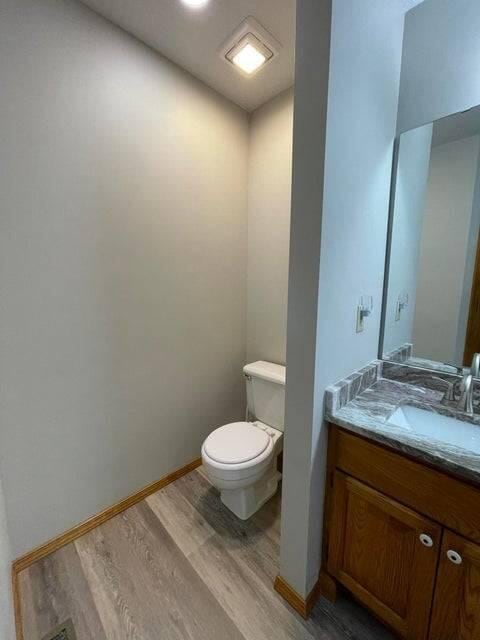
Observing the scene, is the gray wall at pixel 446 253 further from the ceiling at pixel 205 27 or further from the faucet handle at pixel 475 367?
the ceiling at pixel 205 27

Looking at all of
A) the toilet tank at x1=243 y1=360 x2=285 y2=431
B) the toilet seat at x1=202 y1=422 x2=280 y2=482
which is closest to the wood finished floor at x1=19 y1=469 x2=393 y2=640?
the toilet seat at x1=202 y1=422 x2=280 y2=482

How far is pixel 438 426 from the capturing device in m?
1.07

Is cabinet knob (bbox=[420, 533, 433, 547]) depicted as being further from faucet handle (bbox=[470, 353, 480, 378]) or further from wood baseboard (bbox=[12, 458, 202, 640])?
wood baseboard (bbox=[12, 458, 202, 640])

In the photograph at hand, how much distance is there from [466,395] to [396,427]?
35cm

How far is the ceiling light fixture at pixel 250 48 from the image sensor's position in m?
1.31

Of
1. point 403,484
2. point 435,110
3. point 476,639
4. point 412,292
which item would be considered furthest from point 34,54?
point 476,639

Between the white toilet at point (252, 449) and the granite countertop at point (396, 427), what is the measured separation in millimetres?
621

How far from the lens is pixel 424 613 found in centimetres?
90

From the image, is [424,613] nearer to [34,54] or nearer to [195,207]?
[195,207]

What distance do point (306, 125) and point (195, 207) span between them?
3.22 ft

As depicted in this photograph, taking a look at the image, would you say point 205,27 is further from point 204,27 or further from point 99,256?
point 99,256

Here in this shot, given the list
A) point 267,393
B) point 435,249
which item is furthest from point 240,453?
point 435,249

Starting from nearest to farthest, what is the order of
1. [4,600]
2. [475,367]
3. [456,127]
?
[4,600], [475,367], [456,127]

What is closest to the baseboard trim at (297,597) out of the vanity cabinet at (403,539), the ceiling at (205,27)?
the vanity cabinet at (403,539)
